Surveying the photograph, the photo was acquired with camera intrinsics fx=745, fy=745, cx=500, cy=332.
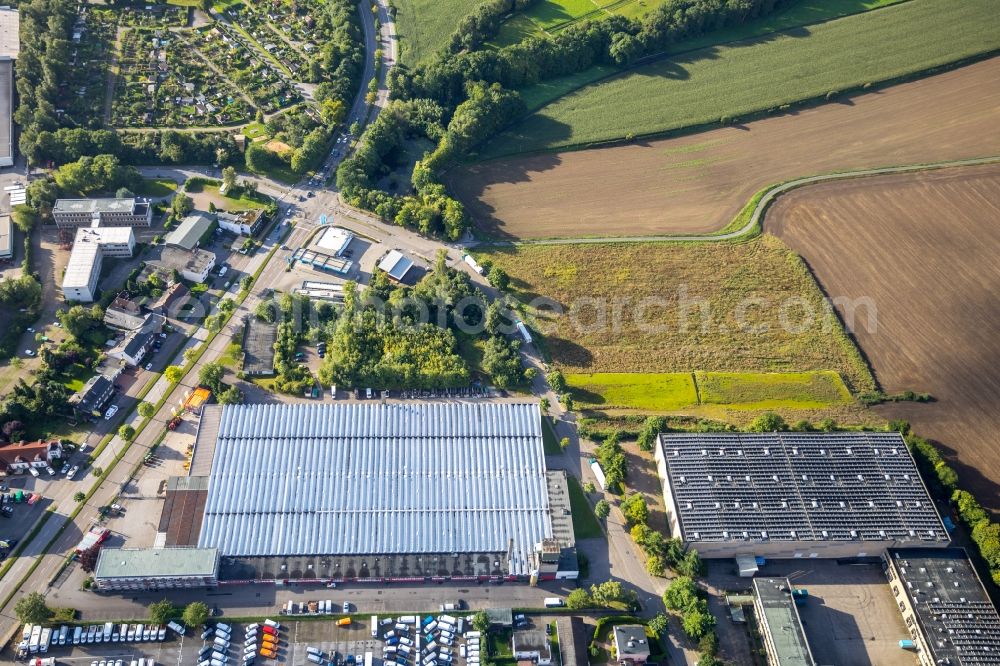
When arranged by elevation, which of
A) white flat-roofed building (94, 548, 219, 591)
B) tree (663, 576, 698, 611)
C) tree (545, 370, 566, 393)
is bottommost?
tree (663, 576, 698, 611)

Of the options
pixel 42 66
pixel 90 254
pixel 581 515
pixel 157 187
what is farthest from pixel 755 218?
A: pixel 42 66

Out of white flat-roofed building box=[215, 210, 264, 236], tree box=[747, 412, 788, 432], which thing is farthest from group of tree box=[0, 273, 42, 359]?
tree box=[747, 412, 788, 432]

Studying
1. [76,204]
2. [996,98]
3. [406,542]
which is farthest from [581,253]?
[996,98]

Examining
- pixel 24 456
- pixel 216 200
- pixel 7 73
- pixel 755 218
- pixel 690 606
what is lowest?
pixel 690 606

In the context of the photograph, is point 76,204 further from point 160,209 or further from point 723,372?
point 723,372

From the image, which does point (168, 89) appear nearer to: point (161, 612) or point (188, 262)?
point (188, 262)

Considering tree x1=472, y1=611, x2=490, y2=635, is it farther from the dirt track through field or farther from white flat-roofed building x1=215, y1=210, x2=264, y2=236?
white flat-roofed building x1=215, y1=210, x2=264, y2=236
